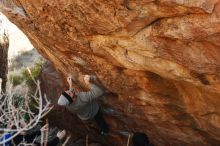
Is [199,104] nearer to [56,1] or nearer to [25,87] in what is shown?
[56,1]

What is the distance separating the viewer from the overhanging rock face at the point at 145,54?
480 centimetres

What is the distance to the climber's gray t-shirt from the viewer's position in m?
6.99

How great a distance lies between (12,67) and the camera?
52.8ft

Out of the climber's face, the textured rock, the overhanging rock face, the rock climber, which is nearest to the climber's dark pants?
the overhanging rock face

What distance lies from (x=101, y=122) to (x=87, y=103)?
41.9 inches

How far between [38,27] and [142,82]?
1840 mm

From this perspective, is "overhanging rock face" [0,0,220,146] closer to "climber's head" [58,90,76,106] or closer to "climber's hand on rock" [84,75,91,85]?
"climber's hand on rock" [84,75,91,85]

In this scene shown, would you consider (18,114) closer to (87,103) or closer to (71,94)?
(71,94)

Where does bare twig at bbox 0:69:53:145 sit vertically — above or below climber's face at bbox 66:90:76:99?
above

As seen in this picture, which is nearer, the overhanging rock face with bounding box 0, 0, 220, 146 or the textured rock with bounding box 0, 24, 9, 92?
the overhanging rock face with bounding box 0, 0, 220, 146

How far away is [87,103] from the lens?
7148 mm

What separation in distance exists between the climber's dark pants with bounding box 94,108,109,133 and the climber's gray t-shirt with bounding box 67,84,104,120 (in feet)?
1.15

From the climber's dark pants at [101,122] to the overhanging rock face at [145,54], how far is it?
0.17 meters

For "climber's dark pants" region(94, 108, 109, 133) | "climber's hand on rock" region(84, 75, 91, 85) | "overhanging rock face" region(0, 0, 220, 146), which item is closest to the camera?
"overhanging rock face" region(0, 0, 220, 146)
